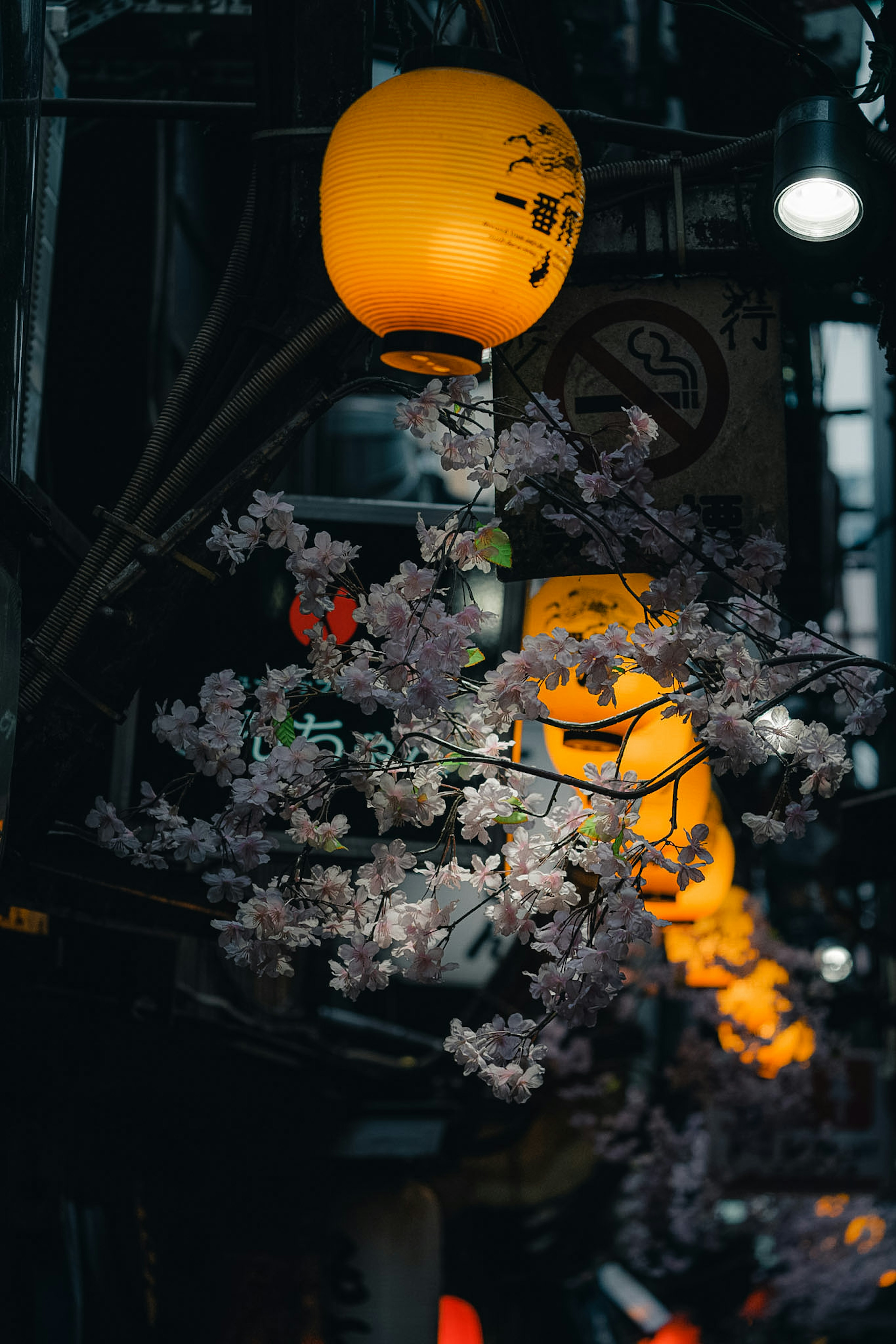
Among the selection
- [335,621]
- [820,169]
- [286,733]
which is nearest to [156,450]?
[286,733]

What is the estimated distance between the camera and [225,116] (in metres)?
5.93

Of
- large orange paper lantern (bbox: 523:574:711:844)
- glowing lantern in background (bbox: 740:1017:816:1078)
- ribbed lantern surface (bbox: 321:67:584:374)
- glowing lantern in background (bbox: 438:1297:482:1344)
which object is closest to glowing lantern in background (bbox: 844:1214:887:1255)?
glowing lantern in background (bbox: 740:1017:816:1078)

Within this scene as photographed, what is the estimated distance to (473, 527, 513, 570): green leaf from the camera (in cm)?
495

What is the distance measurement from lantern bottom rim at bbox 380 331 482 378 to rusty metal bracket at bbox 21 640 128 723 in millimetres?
1716

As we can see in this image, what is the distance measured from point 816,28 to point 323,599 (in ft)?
30.3

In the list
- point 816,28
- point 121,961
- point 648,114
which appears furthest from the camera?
point 648,114

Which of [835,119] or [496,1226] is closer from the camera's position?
[835,119]

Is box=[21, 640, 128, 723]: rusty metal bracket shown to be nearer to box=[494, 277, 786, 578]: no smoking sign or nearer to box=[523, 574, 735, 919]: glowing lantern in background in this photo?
box=[494, 277, 786, 578]: no smoking sign

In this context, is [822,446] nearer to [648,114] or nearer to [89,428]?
[648,114]

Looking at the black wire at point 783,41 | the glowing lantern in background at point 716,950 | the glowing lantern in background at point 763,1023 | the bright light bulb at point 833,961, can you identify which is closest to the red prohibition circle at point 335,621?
the black wire at point 783,41

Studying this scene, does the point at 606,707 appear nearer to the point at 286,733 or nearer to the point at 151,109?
the point at 286,733

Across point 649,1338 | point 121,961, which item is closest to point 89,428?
point 121,961

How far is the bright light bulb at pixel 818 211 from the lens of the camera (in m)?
4.84

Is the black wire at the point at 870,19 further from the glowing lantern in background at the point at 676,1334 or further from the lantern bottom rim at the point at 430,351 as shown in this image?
the glowing lantern in background at the point at 676,1334
